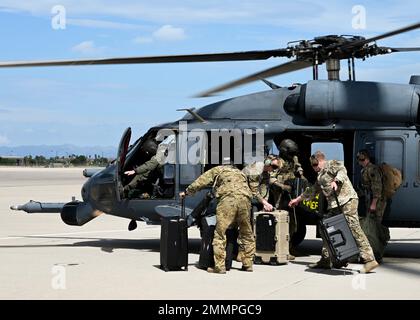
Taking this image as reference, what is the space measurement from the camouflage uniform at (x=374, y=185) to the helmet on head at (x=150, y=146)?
10.9 feet

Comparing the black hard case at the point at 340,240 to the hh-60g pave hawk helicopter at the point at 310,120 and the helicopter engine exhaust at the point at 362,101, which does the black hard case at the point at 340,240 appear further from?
the helicopter engine exhaust at the point at 362,101

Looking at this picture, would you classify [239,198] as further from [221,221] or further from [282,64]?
[282,64]

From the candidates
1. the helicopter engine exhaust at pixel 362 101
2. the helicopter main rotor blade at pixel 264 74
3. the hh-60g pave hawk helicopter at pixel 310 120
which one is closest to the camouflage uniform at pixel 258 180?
the hh-60g pave hawk helicopter at pixel 310 120

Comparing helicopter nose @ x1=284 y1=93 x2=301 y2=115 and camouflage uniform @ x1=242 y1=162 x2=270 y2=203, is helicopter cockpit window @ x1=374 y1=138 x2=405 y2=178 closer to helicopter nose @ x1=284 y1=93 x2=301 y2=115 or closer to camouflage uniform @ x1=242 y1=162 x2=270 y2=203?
helicopter nose @ x1=284 y1=93 x2=301 y2=115

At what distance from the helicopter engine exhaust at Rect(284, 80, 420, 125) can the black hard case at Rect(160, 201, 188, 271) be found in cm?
280

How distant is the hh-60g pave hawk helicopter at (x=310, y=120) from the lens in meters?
10.3

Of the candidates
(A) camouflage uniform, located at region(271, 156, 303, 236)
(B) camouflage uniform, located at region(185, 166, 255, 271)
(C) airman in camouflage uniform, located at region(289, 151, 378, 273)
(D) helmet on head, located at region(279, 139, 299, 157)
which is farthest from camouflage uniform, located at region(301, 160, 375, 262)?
(D) helmet on head, located at region(279, 139, 299, 157)

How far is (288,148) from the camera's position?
10.9 m

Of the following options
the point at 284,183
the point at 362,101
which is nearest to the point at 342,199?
the point at 284,183

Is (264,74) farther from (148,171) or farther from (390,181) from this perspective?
(390,181)

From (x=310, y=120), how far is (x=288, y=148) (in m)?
0.54

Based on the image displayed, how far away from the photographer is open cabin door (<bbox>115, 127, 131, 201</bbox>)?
10977 millimetres
